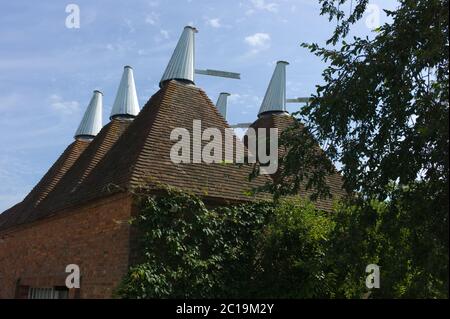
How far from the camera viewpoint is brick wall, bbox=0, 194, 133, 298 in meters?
9.05

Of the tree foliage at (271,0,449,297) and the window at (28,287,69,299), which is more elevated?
the tree foliage at (271,0,449,297)

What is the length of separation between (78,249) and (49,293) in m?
1.90

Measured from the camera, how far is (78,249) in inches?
404

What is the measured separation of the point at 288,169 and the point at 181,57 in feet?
23.8

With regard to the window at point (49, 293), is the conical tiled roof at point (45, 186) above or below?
above

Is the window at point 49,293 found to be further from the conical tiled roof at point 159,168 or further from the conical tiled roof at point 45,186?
the conical tiled roof at point 45,186

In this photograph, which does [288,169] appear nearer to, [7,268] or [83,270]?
[83,270]

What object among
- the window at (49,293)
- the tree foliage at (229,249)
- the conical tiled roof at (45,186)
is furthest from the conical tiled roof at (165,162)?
the conical tiled roof at (45,186)

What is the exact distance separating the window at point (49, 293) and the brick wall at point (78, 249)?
0.58ft

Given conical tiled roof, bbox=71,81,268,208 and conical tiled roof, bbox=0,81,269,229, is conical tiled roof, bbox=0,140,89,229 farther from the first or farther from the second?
conical tiled roof, bbox=71,81,268,208

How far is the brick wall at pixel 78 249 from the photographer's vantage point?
356 inches

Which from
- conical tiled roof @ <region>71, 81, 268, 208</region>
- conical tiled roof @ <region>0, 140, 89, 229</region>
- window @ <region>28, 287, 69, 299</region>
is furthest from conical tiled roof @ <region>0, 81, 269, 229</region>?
window @ <region>28, 287, 69, 299</region>

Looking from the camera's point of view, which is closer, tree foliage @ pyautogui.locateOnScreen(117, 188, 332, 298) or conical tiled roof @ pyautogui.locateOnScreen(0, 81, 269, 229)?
tree foliage @ pyautogui.locateOnScreen(117, 188, 332, 298)

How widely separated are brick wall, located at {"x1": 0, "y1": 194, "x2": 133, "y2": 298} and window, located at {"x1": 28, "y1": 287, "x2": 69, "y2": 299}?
0.18m
